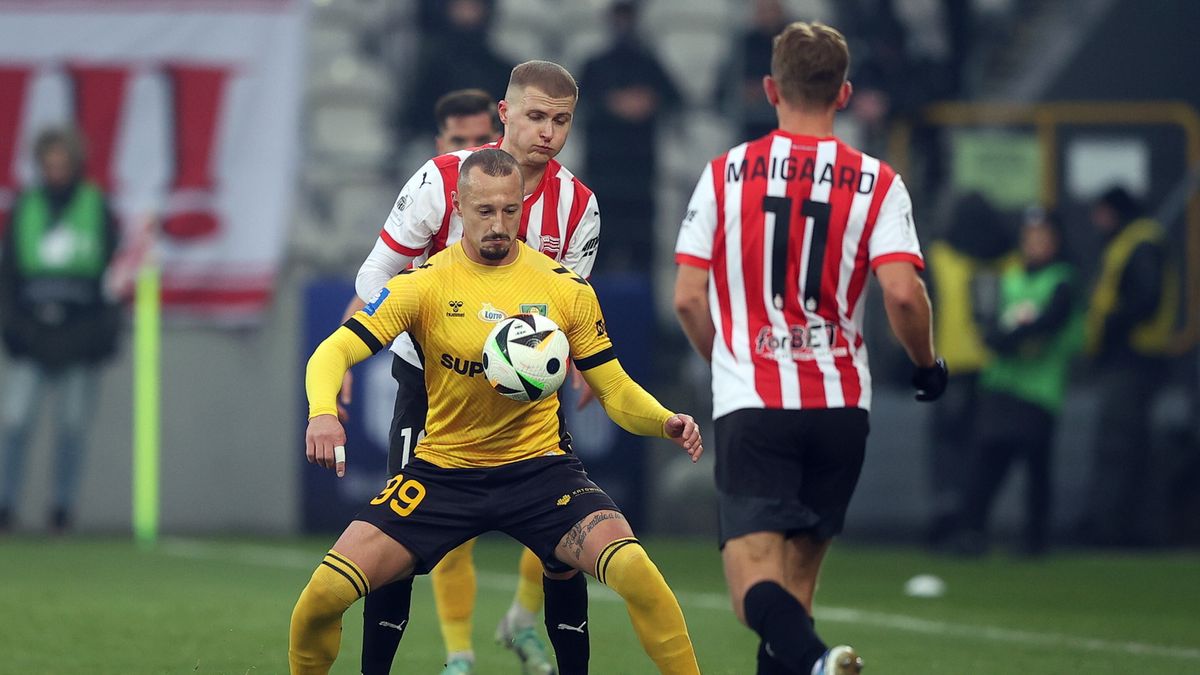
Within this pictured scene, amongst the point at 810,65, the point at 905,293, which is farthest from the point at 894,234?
the point at 810,65

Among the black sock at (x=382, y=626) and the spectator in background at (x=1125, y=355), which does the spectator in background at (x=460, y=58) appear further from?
the black sock at (x=382, y=626)

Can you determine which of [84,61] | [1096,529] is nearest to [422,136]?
[84,61]

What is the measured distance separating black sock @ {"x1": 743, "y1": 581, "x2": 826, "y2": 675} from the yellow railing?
9.29 metres

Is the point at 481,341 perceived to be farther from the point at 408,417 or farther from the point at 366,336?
the point at 408,417

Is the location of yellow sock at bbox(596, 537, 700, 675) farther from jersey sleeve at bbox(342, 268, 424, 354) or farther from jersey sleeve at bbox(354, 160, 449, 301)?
jersey sleeve at bbox(354, 160, 449, 301)

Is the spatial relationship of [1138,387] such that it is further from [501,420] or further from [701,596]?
[501,420]

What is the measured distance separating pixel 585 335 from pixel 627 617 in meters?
3.76

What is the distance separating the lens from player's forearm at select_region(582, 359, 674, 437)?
599 centimetres

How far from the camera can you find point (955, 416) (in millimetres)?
12945

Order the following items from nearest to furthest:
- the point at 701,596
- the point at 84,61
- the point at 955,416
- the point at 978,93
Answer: the point at 701,596
the point at 955,416
the point at 84,61
the point at 978,93

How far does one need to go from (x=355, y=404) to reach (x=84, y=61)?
3434 millimetres

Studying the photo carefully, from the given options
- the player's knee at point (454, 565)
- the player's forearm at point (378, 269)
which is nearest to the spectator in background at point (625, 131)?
the player's knee at point (454, 565)

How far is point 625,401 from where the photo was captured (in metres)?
6.04

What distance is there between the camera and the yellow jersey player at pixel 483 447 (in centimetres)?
A: 587
